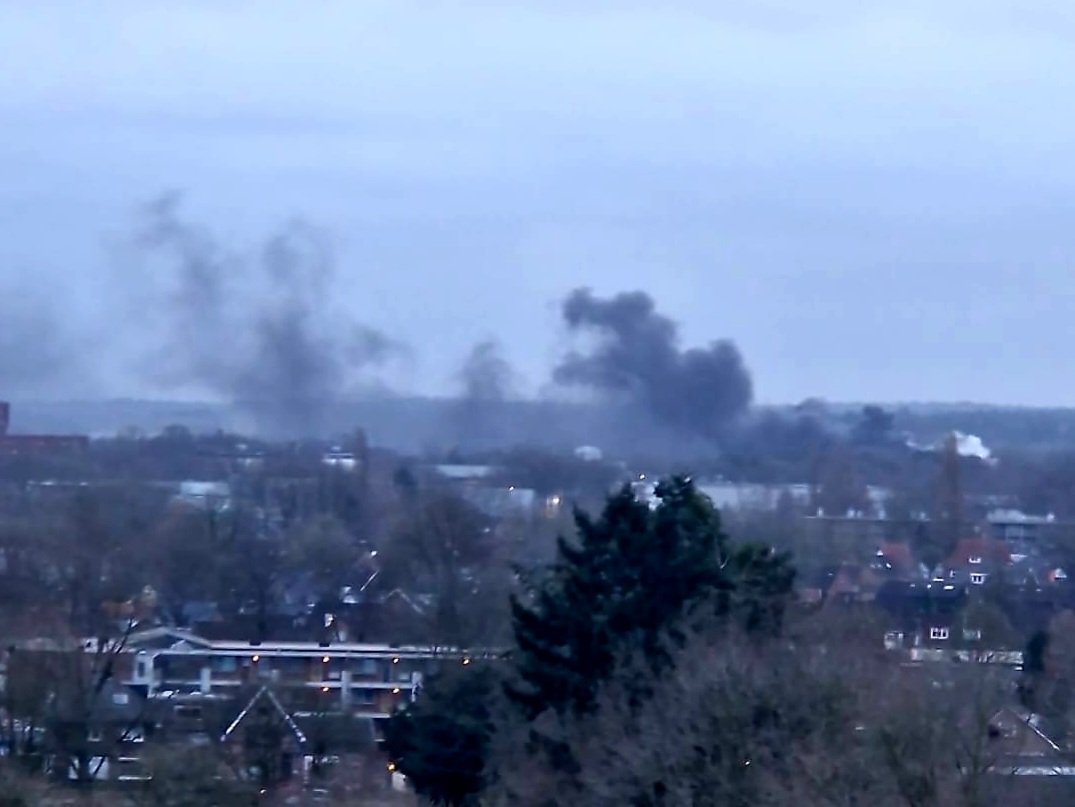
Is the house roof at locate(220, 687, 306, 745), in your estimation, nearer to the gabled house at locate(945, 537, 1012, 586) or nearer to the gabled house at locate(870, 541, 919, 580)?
the gabled house at locate(945, 537, 1012, 586)

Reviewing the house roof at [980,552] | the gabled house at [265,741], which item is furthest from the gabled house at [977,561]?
the gabled house at [265,741]

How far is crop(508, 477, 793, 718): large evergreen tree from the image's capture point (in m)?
15.8

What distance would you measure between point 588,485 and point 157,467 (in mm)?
12049

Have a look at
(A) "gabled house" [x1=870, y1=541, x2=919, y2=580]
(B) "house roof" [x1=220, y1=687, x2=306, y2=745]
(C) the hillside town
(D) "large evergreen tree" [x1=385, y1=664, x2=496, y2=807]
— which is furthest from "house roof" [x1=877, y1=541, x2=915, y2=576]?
(D) "large evergreen tree" [x1=385, y1=664, x2=496, y2=807]

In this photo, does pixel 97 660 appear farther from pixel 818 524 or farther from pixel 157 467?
pixel 157 467

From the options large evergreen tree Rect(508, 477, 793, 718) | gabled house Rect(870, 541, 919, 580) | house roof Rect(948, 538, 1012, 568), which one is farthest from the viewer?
house roof Rect(948, 538, 1012, 568)

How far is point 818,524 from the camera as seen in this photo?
41.5m

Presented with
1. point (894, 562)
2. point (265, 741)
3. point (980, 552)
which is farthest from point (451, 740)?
point (980, 552)

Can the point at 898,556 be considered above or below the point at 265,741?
above

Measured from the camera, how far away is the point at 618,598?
15891 millimetres

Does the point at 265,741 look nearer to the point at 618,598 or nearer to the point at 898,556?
the point at 618,598

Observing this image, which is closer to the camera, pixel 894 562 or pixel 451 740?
pixel 451 740

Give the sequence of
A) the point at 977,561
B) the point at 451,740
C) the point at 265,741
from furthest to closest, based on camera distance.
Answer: the point at 977,561 → the point at 265,741 → the point at 451,740

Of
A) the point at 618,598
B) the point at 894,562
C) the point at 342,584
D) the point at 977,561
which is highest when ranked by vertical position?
the point at 618,598
